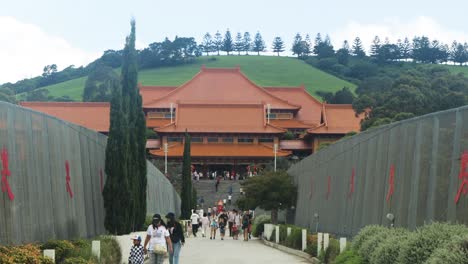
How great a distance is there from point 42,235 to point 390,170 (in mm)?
7769

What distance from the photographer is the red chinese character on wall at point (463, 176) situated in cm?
1282

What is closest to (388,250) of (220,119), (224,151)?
(224,151)

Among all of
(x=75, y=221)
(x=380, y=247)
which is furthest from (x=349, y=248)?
(x=75, y=221)

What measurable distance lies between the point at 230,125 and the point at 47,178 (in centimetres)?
7198

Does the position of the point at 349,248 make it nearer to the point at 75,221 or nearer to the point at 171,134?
the point at 75,221

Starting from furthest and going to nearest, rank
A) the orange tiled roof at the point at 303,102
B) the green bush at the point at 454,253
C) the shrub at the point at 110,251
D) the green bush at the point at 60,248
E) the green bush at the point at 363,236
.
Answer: the orange tiled roof at the point at 303,102 < the shrub at the point at 110,251 < the green bush at the point at 363,236 < the green bush at the point at 60,248 < the green bush at the point at 454,253

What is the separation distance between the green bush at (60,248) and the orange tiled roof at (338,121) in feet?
240

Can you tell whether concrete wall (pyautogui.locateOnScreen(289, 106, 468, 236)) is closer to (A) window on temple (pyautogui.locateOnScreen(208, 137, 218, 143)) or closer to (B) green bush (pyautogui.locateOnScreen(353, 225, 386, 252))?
(B) green bush (pyautogui.locateOnScreen(353, 225, 386, 252))

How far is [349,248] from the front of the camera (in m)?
16.2

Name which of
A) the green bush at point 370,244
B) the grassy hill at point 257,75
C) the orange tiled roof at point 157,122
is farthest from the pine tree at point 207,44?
the green bush at point 370,244

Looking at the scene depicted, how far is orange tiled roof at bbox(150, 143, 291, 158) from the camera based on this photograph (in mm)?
82375

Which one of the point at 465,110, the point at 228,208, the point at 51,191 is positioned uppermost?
the point at 465,110

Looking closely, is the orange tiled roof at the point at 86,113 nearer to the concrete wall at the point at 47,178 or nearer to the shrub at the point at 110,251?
the concrete wall at the point at 47,178

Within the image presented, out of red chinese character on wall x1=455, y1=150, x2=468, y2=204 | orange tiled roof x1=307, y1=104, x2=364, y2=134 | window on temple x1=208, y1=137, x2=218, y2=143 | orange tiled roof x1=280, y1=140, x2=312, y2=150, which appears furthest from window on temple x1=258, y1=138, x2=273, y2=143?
red chinese character on wall x1=455, y1=150, x2=468, y2=204
